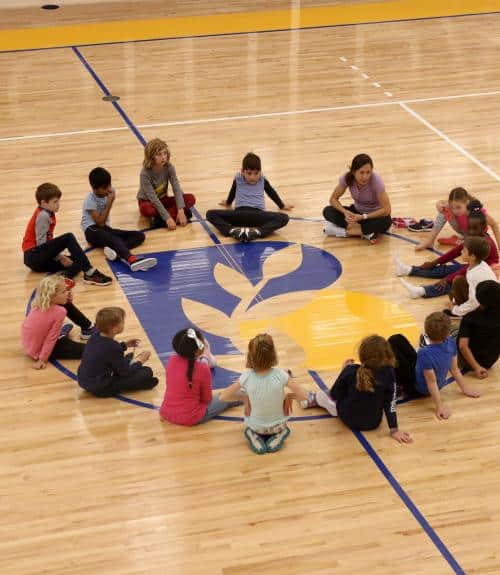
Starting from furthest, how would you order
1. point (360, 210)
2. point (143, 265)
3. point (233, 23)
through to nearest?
1. point (233, 23)
2. point (360, 210)
3. point (143, 265)

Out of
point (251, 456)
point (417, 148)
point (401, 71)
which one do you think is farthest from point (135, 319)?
point (401, 71)

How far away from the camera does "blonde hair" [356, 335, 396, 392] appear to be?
20.0ft

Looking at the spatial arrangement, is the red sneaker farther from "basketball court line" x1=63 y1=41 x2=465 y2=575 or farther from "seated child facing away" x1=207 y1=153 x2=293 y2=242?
"basketball court line" x1=63 y1=41 x2=465 y2=575

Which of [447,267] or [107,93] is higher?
[107,93]

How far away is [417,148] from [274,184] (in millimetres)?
1819

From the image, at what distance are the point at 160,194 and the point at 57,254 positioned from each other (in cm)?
138

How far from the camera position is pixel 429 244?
865 cm

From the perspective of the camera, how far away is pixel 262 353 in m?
6.02

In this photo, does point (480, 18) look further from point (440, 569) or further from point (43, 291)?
point (440, 569)

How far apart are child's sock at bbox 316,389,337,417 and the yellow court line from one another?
9.57m

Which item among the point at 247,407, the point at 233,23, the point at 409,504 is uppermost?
the point at 233,23

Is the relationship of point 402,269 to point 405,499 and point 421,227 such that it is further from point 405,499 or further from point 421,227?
point 405,499

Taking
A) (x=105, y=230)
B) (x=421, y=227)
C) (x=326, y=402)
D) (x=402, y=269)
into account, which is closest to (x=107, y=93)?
(x=105, y=230)

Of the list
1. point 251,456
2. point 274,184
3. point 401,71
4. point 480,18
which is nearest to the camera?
point 251,456
